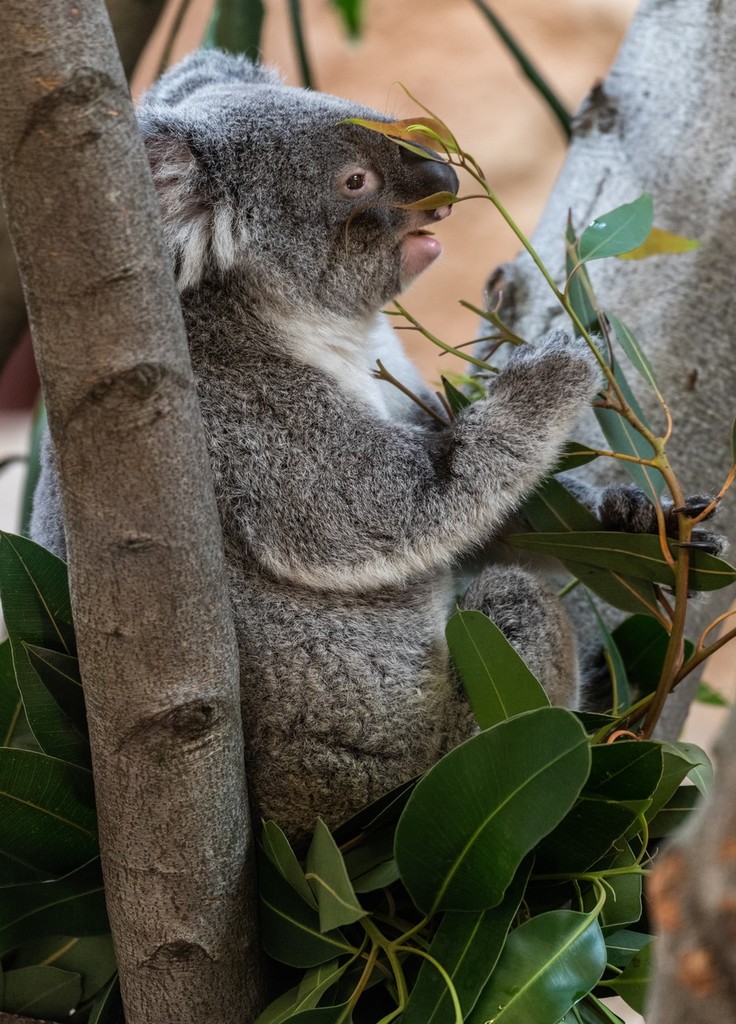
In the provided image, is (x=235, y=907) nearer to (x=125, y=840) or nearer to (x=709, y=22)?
(x=125, y=840)

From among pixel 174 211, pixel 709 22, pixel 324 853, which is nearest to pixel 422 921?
pixel 324 853

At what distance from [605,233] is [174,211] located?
0.78 metres

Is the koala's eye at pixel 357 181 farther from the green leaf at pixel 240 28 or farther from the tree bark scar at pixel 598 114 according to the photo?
the green leaf at pixel 240 28

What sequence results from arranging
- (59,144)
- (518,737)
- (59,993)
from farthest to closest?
(59,993)
(518,737)
(59,144)

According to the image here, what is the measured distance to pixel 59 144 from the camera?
1009 millimetres

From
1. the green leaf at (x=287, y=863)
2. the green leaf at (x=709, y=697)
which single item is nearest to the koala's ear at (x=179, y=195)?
the green leaf at (x=287, y=863)

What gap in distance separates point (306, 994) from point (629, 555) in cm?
84

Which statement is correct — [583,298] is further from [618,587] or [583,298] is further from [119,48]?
[119,48]

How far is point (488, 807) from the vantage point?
4.15 ft

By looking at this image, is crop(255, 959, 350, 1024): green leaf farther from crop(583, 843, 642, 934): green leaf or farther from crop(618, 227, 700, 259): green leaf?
crop(618, 227, 700, 259): green leaf

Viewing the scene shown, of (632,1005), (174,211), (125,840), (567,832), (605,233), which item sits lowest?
(632,1005)

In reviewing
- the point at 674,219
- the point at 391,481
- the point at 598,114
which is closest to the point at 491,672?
the point at 391,481

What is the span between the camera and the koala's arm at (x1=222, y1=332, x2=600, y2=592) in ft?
5.81

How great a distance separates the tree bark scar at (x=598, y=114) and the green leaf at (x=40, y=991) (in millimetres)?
2188
